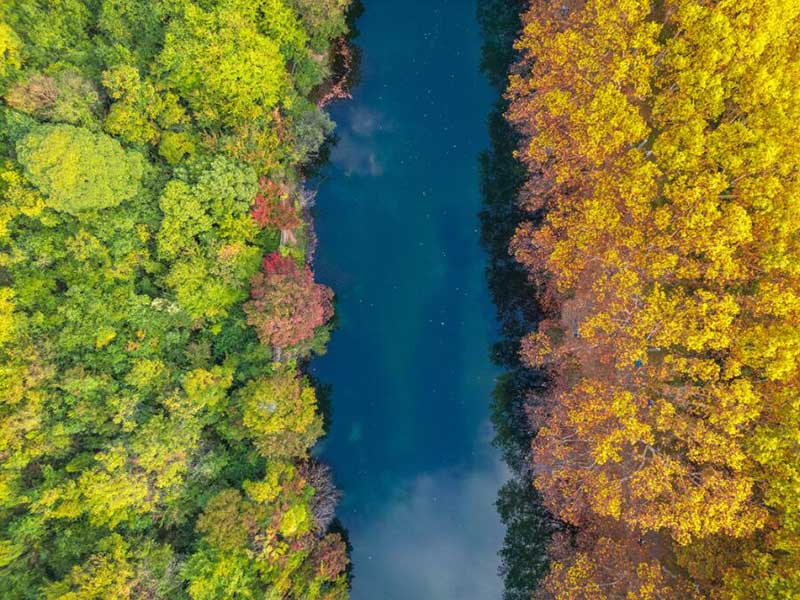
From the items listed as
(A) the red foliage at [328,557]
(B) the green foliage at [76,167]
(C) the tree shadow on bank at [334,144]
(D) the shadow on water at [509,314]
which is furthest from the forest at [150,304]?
(D) the shadow on water at [509,314]

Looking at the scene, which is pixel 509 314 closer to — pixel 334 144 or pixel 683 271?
pixel 683 271

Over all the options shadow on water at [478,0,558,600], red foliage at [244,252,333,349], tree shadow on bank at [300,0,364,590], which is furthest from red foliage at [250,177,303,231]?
shadow on water at [478,0,558,600]

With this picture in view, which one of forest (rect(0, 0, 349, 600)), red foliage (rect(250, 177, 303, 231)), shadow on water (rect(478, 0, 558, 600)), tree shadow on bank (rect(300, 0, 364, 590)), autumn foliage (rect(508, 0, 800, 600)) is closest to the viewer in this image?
autumn foliage (rect(508, 0, 800, 600))

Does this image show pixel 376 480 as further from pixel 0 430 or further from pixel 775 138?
pixel 775 138

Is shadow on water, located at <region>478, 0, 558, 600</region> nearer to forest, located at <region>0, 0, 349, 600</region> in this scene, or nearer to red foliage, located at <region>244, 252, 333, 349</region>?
forest, located at <region>0, 0, 349, 600</region>

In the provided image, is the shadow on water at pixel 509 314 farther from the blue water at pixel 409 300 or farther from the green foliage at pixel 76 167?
the green foliage at pixel 76 167

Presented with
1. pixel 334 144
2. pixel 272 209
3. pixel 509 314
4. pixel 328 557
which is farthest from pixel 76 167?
pixel 509 314
